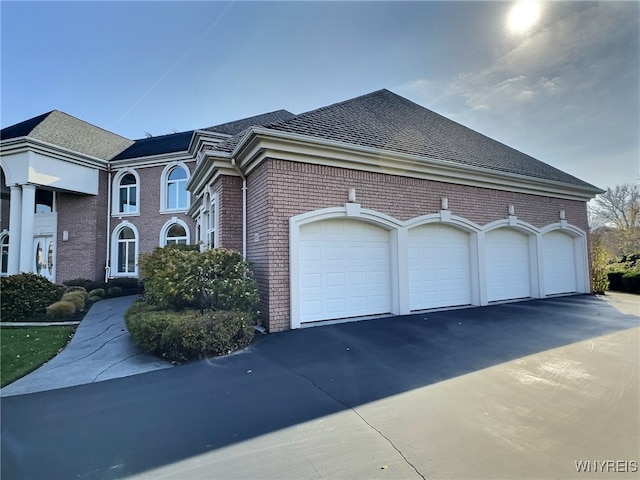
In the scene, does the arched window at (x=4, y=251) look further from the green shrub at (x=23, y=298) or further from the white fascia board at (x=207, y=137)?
the white fascia board at (x=207, y=137)

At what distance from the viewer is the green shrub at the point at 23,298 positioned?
9.60 m

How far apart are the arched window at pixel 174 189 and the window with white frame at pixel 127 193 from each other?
5.28ft

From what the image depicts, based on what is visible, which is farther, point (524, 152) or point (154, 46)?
point (524, 152)

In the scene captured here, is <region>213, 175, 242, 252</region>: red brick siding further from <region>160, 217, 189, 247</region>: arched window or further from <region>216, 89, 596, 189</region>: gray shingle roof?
<region>160, 217, 189, 247</region>: arched window

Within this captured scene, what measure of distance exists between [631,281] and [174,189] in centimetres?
2426

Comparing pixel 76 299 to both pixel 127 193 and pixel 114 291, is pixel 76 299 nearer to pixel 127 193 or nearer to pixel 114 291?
pixel 114 291

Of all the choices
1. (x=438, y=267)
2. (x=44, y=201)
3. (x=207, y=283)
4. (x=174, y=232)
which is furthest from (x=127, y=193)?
(x=438, y=267)

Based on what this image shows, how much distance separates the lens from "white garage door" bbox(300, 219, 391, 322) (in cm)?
748

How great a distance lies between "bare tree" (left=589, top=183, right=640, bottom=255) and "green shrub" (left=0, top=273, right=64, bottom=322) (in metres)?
36.3

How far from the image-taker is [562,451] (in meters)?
2.82

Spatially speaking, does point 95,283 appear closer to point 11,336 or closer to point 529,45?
point 11,336

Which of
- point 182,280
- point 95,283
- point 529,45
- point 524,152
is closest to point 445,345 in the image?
point 182,280

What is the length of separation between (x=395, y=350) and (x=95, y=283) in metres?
16.0

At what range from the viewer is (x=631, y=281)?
1564cm
